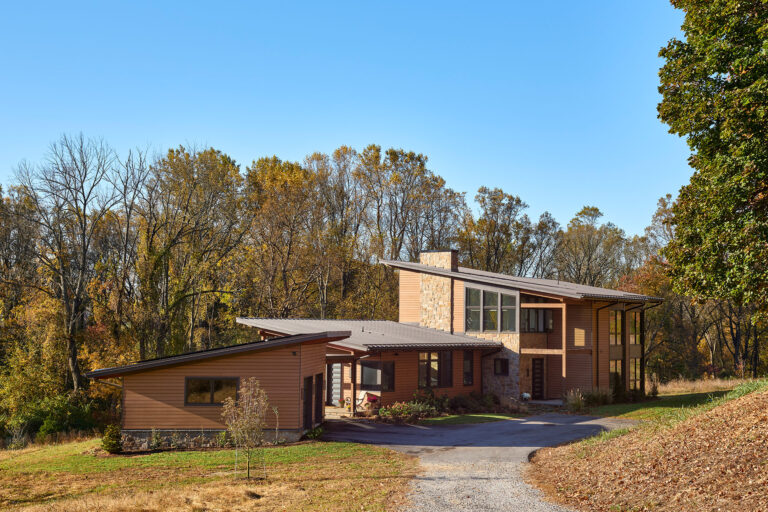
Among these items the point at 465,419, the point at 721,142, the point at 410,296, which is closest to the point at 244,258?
the point at 410,296

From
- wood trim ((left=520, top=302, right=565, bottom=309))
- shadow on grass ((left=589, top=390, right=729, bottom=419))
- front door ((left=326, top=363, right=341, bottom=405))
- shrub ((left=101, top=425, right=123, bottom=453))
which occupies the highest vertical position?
wood trim ((left=520, top=302, right=565, bottom=309))

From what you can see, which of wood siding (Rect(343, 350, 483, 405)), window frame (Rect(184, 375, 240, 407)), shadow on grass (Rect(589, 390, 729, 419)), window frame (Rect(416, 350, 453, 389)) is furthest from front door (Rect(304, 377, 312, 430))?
shadow on grass (Rect(589, 390, 729, 419))

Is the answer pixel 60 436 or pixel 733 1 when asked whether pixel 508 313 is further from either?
pixel 60 436

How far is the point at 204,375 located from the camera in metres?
19.2

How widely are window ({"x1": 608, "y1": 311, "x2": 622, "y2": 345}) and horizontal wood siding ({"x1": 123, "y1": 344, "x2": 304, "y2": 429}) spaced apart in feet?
56.7

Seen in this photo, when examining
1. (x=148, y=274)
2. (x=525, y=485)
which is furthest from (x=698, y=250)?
(x=148, y=274)

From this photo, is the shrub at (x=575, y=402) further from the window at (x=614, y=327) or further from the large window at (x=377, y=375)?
the large window at (x=377, y=375)

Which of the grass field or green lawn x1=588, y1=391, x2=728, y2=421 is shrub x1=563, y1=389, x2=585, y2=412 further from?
the grass field

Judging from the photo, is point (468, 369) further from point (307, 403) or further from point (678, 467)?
point (678, 467)

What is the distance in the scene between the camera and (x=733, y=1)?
13.8 m

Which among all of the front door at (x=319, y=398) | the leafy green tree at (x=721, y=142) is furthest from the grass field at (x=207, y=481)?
the leafy green tree at (x=721, y=142)

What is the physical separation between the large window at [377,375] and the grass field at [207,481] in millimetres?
6856

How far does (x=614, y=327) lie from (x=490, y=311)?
6.41 meters

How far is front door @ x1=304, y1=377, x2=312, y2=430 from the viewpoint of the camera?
1977 cm
